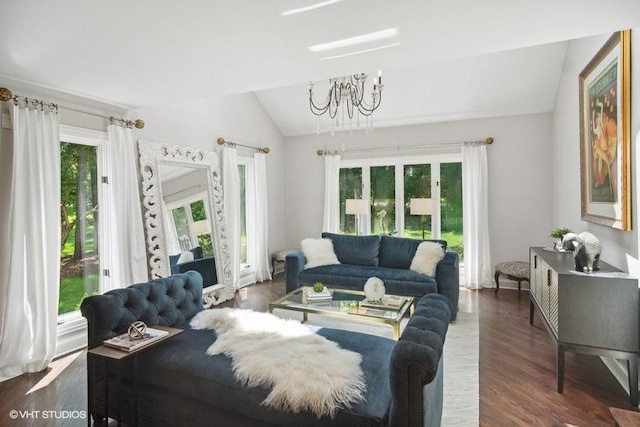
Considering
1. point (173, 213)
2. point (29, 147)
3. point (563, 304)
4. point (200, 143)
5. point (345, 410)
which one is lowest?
point (345, 410)

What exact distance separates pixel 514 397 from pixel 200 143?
4.59 meters

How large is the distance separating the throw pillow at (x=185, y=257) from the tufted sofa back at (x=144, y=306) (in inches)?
65.1

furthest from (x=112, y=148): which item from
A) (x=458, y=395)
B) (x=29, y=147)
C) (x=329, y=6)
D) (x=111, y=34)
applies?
(x=458, y=395)

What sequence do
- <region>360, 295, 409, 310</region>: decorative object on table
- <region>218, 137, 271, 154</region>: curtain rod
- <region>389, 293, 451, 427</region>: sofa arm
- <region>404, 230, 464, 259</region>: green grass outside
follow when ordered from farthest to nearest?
<region>404, 230, 464, 259</region>: green grass outside → <region>218, 137, 271, 154</region>: curtain rod → <region>360, 295, 409, 310</region>: decorative object on table → <region>389, 293, 451, 427</region>: sofa arm

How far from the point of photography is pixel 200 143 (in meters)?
4.98

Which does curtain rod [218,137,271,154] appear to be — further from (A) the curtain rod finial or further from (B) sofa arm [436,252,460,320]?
(B) sofa arm [436,252,460,320]

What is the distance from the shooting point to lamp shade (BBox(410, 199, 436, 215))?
17.9ft

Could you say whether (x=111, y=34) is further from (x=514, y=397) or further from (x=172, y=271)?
(x=514, y=397)

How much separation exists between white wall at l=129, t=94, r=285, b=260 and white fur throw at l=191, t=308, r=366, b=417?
2898 mm

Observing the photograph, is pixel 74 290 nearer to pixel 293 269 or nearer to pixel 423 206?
pixel 293 269

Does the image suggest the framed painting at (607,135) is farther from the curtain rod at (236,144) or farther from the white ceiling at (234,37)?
the curtain rod at (236,144)

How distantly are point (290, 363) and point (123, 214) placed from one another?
285cm

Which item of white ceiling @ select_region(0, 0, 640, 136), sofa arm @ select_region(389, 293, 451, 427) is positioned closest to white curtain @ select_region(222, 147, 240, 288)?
white ceiling @ select_region(0, 0, 640, 136)

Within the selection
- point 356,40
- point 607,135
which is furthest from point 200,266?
point 607,135
